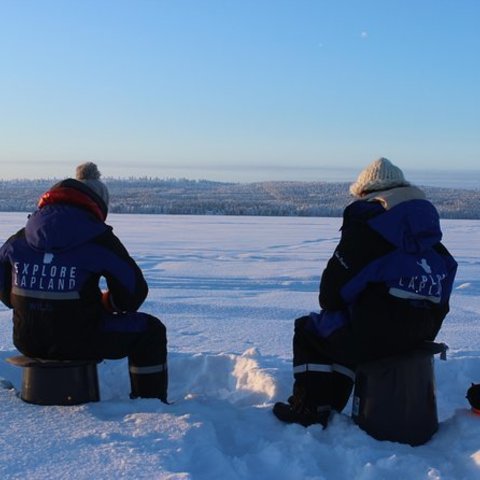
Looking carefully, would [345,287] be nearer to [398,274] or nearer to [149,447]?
[398,274]

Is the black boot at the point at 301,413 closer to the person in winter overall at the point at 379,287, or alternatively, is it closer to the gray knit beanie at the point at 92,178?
the person in winter overall at the point at 379,287

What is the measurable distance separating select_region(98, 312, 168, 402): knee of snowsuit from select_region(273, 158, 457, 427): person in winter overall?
2.24 feet

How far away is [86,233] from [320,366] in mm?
1393

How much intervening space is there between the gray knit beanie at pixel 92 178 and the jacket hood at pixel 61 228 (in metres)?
0.28

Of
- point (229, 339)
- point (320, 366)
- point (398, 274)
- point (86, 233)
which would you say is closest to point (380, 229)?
point (398, 274)

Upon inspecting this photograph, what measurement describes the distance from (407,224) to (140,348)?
155 centimetres

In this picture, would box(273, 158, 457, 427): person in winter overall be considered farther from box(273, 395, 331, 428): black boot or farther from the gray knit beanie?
the gray knit beanie

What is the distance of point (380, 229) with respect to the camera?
10.6 feet

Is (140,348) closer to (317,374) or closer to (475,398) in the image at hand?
(317,374)

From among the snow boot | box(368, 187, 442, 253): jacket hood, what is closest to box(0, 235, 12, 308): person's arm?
box(368, 187, 442, 253): jacket hood

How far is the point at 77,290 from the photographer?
3.38 metres

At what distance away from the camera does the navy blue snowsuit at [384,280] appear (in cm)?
322

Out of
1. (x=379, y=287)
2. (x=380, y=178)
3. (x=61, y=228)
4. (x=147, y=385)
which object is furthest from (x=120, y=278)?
(x=380, y=178)

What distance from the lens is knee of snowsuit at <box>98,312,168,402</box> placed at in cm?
354
